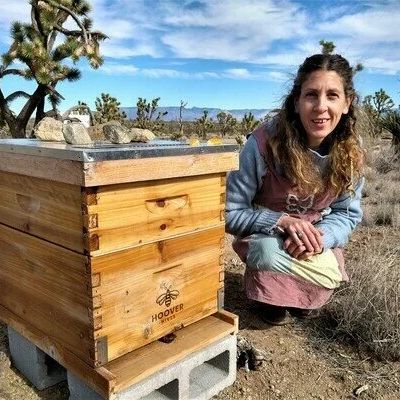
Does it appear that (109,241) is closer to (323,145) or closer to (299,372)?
(299,372)

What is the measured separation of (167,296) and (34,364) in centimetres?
78

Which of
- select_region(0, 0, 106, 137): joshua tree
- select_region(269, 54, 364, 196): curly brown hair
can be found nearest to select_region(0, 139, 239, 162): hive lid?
select_region(269, 54, 364, 196): curly brown hair

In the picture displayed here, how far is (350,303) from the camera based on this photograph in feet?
9.05

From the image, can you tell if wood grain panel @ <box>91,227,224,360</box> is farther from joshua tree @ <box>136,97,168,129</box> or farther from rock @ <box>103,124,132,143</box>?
joshua tree @ <box>136,97,168,129</box>

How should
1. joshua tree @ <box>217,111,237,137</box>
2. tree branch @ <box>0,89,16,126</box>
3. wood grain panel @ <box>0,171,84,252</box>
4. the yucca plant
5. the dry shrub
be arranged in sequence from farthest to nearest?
joshua tree @ <box>217,111,237,137</box>, tree branch @ <box>0,89,16,126</box>, the yucca plant, the dry shrub, wood grain panel @ <box>0,171,84,252</box>

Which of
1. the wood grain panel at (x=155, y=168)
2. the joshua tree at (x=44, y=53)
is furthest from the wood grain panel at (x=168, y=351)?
the joshua tree at (x=44, y=53)

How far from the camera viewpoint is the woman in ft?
8.59

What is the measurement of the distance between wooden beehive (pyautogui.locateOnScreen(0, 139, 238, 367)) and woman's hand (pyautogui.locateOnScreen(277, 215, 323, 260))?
56 centimetres

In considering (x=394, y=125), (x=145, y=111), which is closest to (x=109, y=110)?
(x=145, y=111)

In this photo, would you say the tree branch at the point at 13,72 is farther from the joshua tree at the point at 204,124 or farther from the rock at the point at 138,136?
the rock at the point at 138,136

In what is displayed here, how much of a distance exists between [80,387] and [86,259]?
2.10ft

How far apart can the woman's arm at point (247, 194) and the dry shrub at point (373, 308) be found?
68 centimetres

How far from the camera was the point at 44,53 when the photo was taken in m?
22.2

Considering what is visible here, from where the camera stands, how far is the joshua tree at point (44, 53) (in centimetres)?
2195
